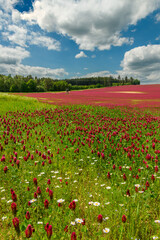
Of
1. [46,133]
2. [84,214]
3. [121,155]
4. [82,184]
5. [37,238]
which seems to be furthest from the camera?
[46,133]

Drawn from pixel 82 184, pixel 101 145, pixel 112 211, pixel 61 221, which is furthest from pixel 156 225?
pixel 101 145

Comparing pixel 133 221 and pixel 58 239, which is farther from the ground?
pixel 133 221

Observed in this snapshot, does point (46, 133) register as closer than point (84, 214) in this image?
No

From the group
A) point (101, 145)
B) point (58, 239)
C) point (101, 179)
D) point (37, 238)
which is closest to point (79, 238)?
point (58, 239)

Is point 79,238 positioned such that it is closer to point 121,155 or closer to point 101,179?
point 101,179

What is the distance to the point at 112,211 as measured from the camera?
115 inches

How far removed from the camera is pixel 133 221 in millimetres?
2537

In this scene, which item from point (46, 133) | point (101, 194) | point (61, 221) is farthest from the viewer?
point (46, 133)

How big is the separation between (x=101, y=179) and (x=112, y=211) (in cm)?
144

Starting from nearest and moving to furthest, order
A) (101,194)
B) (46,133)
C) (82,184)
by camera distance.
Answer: (101,194) < (82,184) < (46,133)

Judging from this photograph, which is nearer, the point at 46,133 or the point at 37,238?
the point at 37,238

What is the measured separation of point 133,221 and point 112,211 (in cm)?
47

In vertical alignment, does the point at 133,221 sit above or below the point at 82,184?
above

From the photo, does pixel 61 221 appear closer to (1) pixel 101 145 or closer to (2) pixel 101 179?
(2) pixel 101 179
